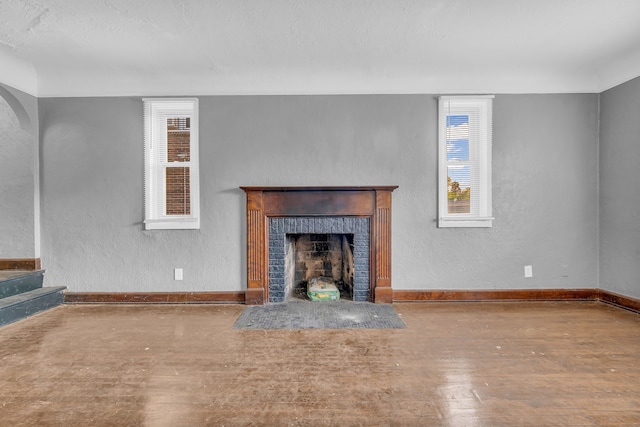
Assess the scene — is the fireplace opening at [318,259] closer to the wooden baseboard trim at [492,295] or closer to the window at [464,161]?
the wooden baseboard trim at [492,295]

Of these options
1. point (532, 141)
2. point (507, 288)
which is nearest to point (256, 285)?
point (507, 288)

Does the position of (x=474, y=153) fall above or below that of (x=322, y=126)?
below

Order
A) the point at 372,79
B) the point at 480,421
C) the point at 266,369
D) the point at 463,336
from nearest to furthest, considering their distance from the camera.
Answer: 1. the point at 480,421
2. the point at 266,369
3. the point at 463,336
4. the point at 372,79

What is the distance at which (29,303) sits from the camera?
10.2 feet

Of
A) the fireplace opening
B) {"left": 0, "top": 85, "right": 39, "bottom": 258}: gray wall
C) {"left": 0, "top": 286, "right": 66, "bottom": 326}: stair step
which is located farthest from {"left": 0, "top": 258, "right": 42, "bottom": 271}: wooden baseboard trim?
the fireplace opening

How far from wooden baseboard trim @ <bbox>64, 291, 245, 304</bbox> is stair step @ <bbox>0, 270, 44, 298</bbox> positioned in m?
0.32

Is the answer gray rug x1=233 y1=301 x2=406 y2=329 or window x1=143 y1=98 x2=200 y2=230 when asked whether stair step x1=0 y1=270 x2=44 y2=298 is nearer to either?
window x1=143 y1=98 x2=200 y2=230

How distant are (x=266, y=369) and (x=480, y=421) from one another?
127 cm

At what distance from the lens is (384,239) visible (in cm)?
353

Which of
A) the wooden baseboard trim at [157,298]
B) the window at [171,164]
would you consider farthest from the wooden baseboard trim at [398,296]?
the window at [171,164]

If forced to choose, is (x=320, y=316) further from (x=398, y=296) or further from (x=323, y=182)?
(x=323, y=182)

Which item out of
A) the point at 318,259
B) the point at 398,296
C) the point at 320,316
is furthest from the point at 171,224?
the point at 398,296

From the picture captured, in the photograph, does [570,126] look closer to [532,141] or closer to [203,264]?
[532,141]

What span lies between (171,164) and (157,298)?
1.52 meters
